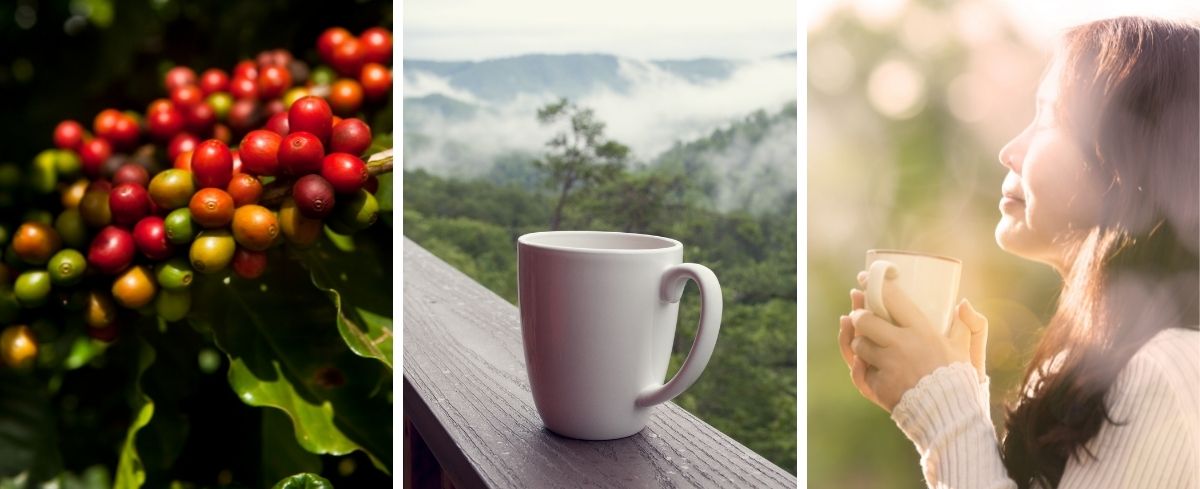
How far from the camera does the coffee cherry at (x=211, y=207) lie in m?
0.36

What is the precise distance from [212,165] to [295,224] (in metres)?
0.04

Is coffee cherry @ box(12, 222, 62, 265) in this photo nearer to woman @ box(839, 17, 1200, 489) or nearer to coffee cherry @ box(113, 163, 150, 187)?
coffee cherry @ box(113, 163, 150, 187)

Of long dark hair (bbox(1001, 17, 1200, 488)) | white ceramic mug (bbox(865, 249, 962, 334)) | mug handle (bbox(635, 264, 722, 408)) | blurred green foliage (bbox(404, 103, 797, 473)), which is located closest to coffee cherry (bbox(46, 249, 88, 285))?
mug handle (bbox(635, 264, 722, 408))

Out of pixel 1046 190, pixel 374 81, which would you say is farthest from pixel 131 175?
pixel 1046 190

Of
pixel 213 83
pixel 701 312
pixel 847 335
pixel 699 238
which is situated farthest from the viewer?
pixel 699 238

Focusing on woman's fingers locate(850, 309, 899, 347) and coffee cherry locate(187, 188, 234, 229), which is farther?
woman's fingers locate(850, 309, 899, 347)

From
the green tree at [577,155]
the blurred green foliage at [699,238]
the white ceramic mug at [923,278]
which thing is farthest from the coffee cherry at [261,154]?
the green tree at [577,155]

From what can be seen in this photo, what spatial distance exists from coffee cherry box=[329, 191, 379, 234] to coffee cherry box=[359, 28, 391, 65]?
97mm

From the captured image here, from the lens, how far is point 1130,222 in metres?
0.49

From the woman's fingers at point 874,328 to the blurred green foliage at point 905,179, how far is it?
10 cm

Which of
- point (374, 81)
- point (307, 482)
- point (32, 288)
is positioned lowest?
point (307, 482)

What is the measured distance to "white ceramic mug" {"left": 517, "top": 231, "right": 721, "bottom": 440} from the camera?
0.34 metres

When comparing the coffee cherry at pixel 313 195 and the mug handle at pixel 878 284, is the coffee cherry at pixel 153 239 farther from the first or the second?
the mug handle at pixel 878 284

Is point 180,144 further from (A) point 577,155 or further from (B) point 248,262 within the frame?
(A) point 577,155
